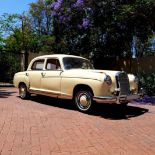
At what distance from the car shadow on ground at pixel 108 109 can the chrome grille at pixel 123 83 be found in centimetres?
70

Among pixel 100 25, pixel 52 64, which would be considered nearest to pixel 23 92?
pixel 52 64

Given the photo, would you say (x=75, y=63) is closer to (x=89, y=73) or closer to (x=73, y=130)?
(x=89, y=73)

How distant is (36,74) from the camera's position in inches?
485

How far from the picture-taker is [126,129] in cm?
841

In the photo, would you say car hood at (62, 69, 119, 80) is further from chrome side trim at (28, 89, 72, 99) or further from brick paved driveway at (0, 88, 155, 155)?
brick paved driveway at (0, 88, 155, 155)

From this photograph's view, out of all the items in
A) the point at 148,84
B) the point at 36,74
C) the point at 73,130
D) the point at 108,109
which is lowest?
the point at 73,130

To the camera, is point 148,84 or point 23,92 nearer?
point 23,92

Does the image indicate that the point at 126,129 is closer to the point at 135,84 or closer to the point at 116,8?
the point at 135,84

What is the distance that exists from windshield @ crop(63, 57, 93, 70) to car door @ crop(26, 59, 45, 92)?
1093mm

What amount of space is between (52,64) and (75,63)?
31.4 inches

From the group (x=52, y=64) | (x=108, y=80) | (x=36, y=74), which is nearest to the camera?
(x=108, y=80)

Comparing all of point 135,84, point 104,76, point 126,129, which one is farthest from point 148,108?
point 126,129

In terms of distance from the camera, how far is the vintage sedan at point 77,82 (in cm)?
999

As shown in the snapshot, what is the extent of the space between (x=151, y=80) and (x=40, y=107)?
6019 mm
